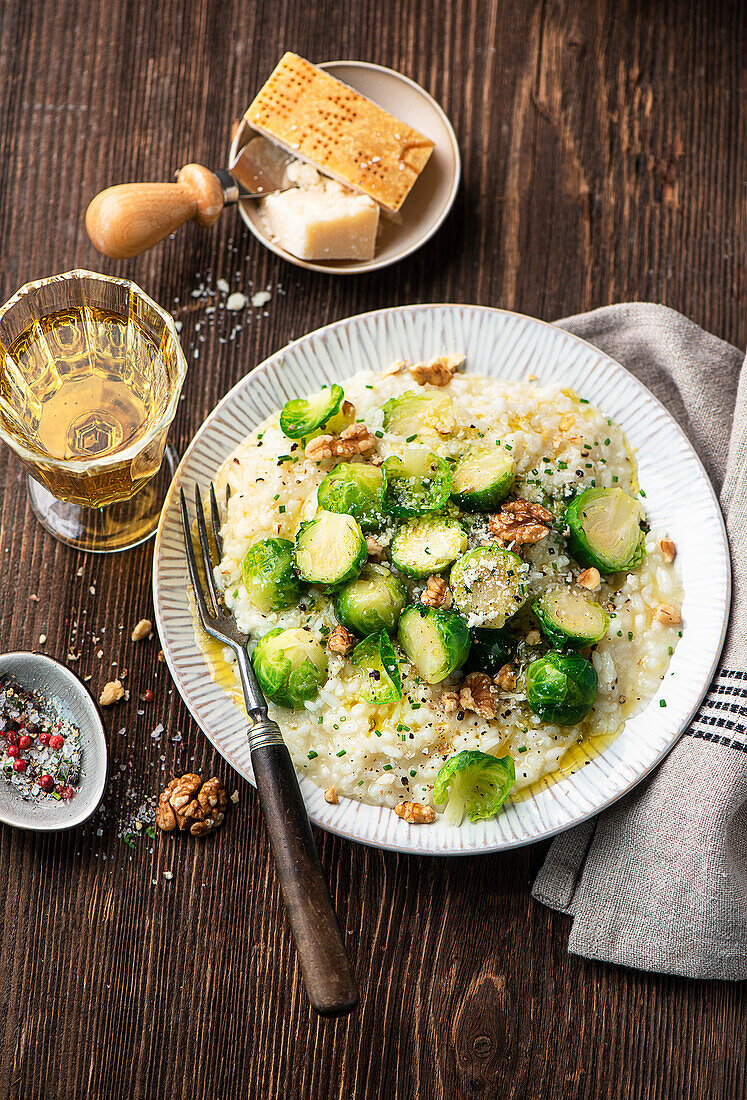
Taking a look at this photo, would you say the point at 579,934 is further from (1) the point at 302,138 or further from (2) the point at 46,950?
(1) the point at 302,138

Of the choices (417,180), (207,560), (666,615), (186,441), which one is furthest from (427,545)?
(417,180)

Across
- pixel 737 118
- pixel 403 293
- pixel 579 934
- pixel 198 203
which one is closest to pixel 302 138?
pixel 198 203

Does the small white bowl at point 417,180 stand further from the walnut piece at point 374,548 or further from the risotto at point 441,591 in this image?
the walnut piece at point 374,548

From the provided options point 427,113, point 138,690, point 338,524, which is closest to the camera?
point 338,524

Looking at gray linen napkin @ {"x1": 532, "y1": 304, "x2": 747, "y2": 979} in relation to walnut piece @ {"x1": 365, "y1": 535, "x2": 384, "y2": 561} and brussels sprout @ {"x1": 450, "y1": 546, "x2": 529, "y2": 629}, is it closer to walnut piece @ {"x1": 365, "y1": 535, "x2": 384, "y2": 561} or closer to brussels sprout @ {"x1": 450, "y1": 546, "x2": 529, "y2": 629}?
brussels sprout @ {"x1": 450, "y1": 546, "x2": 529, "y2": 629}

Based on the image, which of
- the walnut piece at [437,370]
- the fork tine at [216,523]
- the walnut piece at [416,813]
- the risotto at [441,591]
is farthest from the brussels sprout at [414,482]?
the walnut piece at [416,813]
